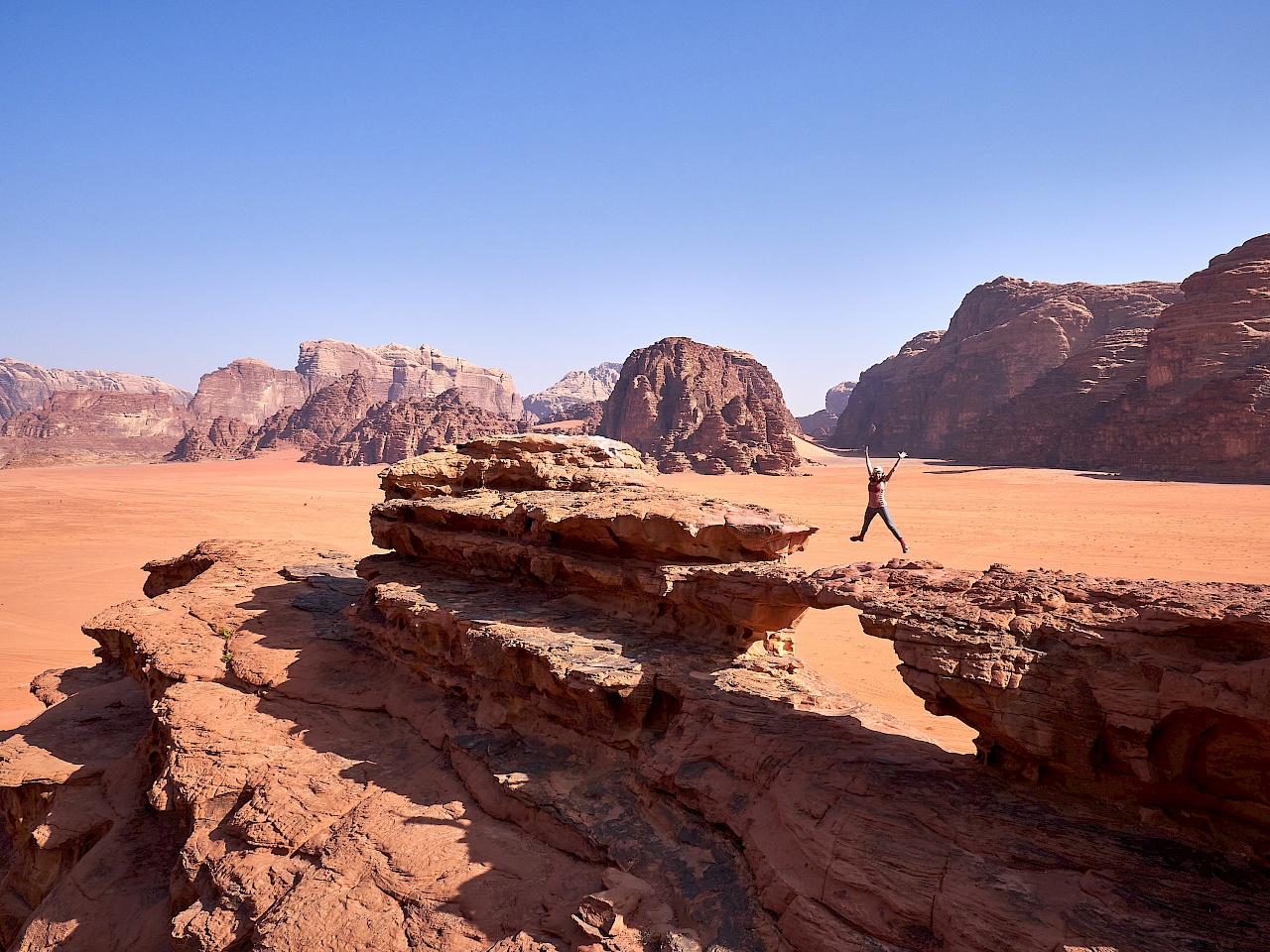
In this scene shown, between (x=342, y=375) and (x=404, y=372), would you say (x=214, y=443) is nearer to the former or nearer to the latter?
(x=342, y=375)

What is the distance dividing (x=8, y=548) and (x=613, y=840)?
2901 centimetres

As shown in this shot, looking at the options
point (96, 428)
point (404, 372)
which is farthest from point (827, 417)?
point (96, 428)

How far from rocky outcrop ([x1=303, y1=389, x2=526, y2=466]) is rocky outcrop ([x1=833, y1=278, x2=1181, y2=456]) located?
46.1 m

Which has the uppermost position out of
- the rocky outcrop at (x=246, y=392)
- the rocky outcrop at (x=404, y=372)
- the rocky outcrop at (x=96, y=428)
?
the rocky outcrop at (x=404, y=372)

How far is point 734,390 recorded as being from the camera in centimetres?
7400

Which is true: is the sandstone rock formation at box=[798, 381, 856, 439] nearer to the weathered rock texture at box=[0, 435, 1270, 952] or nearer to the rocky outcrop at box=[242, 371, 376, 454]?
the rocky outcrop at box=[242, 371, 376, 454]

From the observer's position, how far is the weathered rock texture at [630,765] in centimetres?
365

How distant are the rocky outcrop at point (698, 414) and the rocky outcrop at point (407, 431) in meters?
14.2

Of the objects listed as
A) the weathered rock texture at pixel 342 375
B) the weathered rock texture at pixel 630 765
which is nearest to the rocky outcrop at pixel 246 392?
the weathered rock texture at pixel 342 375

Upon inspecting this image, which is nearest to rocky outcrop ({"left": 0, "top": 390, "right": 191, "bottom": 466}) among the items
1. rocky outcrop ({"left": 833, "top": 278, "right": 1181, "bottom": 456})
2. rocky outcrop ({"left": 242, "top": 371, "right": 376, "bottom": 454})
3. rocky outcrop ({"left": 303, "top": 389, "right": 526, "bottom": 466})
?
rocky outcrop ({"left": 242, "top": 371, "right": 376, "bottom": 454})

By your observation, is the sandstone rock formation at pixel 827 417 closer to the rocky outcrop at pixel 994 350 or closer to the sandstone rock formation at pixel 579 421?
the rocky outcrop at pixel 994 350

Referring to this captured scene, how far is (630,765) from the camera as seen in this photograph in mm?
5668

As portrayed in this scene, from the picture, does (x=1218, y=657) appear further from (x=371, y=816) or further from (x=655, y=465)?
(x=655, y=465)

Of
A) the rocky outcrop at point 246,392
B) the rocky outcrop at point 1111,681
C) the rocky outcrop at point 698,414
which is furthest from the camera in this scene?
the rocky outcrop at point 246,392
